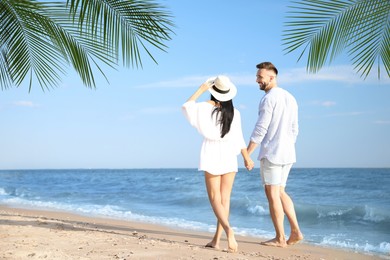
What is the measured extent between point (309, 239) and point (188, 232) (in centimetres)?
183

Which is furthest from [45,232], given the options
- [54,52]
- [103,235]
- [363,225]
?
[363,225]

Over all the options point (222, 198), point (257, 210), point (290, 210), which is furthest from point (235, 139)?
point (257, 210)

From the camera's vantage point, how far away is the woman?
191 inches

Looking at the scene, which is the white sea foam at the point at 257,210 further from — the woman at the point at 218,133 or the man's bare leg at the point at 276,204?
the woman at the point at 218,133

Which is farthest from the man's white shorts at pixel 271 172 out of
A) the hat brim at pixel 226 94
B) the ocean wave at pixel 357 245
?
the ocean wave at pixel 357 245

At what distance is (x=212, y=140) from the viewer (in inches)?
194

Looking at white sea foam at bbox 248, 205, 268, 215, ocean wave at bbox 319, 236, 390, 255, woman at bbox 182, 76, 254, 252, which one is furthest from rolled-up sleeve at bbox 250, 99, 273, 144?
white sea foam at bbox 248, 205, 268, 215

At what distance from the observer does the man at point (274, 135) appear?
5.34 meters

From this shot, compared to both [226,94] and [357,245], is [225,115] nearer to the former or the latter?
[226,94]

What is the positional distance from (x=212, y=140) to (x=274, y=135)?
812 millimetres

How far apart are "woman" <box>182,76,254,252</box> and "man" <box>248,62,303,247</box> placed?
432 millimetres

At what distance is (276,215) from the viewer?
5.45 meters

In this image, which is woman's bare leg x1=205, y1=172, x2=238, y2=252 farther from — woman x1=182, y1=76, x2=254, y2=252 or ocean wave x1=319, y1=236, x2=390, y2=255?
ocean wave x1=319, y1=236, x2=390, y2=255

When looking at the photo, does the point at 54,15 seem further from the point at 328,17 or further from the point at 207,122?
the point at 328,17
